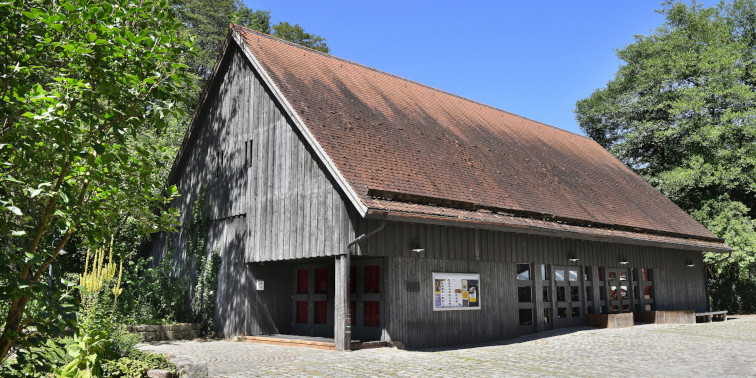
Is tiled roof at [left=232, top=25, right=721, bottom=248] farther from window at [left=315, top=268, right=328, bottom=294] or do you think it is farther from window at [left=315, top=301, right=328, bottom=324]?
window at [left=315, top=301, right=328, bottom=324]

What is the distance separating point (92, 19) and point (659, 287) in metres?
21.2

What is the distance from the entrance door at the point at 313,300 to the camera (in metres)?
14.5

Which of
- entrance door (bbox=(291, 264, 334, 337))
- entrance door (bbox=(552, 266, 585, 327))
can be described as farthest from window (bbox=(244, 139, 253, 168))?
entrance door (bbox=(552, 266, 585, 327))

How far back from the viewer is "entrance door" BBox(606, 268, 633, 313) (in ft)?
62.3

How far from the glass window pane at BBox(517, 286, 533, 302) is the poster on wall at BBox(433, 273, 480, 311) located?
6.61 feet

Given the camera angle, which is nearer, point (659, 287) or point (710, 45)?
point (659, 287)

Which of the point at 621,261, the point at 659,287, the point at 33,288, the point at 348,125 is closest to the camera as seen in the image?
the point at 33,288

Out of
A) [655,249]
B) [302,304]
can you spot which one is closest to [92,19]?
[302,304]

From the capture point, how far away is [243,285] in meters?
14.9

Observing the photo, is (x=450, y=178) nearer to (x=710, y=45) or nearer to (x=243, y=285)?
(x=243, y=285)

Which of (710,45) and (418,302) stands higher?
(710,45)

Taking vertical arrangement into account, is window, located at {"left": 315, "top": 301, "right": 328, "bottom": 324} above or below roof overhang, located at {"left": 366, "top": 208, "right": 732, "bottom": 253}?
below

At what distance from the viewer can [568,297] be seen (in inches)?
675

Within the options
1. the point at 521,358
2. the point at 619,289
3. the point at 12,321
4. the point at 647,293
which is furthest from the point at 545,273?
the point at 12,321
